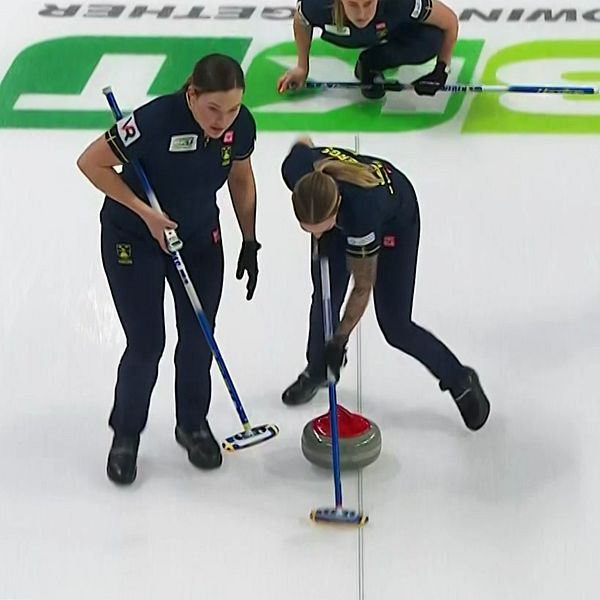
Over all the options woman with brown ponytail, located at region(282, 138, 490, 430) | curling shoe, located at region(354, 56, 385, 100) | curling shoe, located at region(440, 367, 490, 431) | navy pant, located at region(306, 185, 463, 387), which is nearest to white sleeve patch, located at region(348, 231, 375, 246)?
woman with brown ponytail, located at region(282, 138, 490, 430)

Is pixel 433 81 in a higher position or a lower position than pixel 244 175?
lower

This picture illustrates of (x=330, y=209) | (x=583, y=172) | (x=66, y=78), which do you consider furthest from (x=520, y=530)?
(x=66, y=78)

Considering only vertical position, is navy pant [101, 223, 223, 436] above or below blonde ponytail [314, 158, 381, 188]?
below

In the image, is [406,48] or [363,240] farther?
[406,48]

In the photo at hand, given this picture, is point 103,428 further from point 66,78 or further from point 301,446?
point 66,78

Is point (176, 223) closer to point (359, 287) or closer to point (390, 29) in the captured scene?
point (359, 287)

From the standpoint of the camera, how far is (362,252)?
338 centimetres

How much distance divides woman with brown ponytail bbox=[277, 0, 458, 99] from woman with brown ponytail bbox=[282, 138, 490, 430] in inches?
66.1

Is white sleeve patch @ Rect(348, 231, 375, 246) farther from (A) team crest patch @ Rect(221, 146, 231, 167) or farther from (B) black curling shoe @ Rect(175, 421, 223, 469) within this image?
(B) black curling shoe @ Rect(175, 421, 223, 469)

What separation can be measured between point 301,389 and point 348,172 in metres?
0.90

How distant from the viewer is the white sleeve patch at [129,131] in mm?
3221

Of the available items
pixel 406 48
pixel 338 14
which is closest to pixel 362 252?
pixel 338 14

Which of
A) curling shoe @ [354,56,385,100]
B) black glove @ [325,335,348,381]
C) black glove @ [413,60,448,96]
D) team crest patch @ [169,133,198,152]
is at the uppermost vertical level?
team crest patch @ [169,133,198,152]

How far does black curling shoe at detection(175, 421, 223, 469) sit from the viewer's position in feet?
12.3
